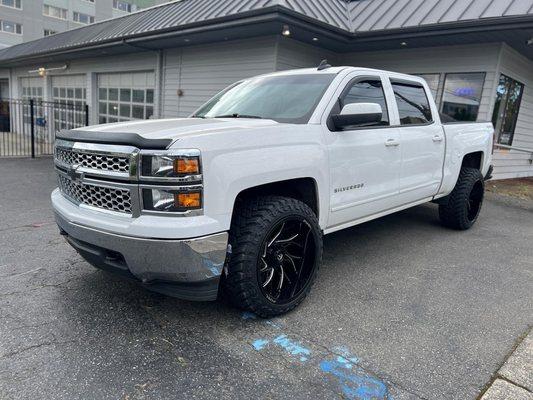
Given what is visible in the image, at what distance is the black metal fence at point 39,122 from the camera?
583 inches

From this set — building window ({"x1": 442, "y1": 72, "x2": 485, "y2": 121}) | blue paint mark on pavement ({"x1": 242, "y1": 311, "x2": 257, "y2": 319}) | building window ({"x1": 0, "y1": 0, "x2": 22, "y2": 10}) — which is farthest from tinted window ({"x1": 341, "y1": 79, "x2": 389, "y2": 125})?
building window ({"x1": 0, "y1": 0, "x2": 22, "y2": 10})

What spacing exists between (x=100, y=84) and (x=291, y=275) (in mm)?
15090

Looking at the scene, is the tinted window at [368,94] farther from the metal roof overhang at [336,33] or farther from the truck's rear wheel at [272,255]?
the metal roof overhang at [336,33]

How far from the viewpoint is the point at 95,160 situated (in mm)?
2844

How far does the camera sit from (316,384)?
8.00 ft

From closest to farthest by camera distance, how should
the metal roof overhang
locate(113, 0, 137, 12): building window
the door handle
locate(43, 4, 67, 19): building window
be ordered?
the door handle → the metal roof overhang → locate(43, 4, 67, 19): building window → locate(113, 0, 137, 12): building window

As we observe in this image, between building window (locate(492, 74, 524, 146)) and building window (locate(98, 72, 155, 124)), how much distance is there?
387 inches

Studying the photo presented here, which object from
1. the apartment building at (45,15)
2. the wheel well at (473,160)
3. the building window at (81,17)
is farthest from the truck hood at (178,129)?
the building window at (81,17)

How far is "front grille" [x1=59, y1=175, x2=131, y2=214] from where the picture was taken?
8.80 feet

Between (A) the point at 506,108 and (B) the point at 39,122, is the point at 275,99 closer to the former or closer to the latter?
(A) the point at 506,108

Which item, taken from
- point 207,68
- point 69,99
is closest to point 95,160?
point 207,68

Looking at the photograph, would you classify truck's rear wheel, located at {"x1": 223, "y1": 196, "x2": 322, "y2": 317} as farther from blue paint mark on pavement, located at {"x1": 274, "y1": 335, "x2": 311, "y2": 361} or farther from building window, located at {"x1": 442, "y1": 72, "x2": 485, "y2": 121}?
building window, located at {"x1": 442, "y1": 72, "x2": 485, "y2": 121}

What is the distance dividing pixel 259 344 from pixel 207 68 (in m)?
9.61

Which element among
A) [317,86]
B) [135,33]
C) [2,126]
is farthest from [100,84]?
[317,86]
